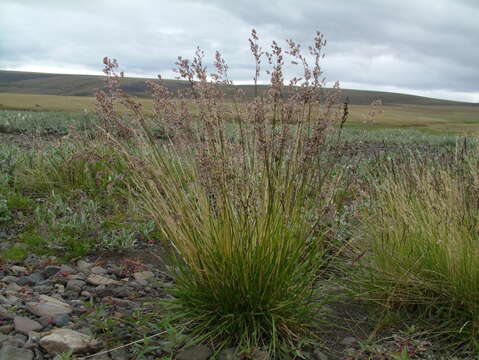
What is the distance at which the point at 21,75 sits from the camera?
6378 inches

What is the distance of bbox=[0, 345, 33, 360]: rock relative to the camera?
2.38 m

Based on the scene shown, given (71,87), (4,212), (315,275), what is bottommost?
(71,87)

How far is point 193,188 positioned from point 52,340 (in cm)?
125

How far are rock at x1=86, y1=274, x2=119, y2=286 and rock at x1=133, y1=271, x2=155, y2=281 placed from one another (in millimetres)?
186

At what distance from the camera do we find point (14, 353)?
94.9 inches

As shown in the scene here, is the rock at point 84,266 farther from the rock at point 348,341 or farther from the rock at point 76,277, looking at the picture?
the rock at point 348,341

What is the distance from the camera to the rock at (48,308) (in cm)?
291

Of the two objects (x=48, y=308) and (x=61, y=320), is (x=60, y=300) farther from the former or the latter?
(x=61, y=320)

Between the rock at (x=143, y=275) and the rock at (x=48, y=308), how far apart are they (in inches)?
29.9

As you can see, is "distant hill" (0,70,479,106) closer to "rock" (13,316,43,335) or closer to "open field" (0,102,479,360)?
"open field" (0,102,479,360)

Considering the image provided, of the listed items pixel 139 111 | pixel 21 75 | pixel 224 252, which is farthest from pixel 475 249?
pixel 21 75

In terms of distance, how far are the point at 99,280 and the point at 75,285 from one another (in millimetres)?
191

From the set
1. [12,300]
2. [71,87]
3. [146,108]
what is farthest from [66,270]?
[71,87]

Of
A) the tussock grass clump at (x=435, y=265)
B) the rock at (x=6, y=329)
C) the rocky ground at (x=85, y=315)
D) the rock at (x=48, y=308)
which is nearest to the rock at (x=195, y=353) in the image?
the rocky ground at (x=85, y=315)
